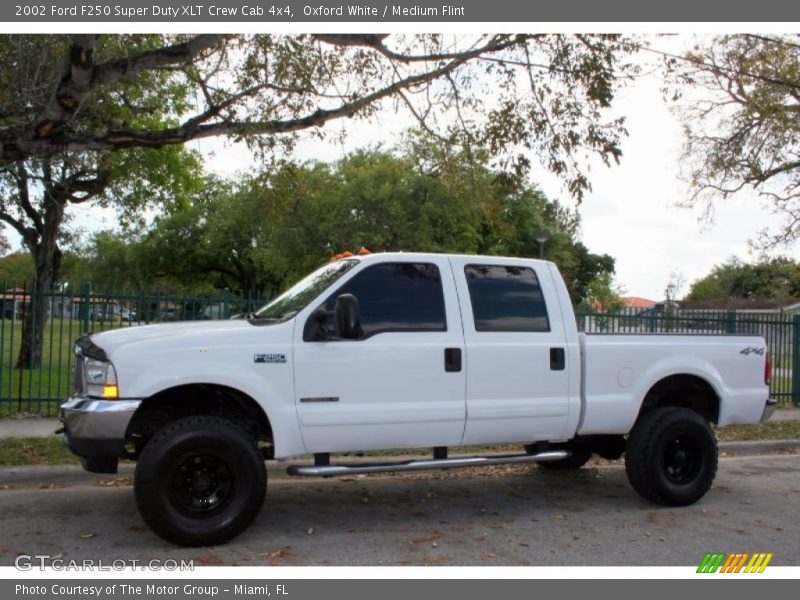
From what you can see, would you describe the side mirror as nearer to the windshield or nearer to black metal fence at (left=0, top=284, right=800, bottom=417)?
the windshield

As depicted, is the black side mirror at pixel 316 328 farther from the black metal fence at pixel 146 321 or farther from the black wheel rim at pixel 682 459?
the black metal fence at pixel 146 321

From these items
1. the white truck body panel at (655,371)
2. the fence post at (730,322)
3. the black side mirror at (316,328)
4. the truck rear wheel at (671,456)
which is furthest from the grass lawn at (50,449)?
the fence post at (730,322)

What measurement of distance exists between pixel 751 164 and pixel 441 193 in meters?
9.54

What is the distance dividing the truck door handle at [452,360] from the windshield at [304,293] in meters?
1.03

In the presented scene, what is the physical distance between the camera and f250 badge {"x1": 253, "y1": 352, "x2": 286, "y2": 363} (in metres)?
5.52

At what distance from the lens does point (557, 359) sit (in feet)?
21.0

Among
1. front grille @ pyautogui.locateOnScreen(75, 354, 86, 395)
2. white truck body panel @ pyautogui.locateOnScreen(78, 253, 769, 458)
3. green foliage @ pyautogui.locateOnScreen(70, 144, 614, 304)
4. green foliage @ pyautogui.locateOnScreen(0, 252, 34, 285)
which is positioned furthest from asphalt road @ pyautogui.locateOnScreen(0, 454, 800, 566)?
green foliage @ pyautogui.locateOnScreen(0, 252, 34, 285)

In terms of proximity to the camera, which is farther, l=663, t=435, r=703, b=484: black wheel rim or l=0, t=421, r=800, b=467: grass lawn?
l=0, t=421, r=800, b=467: grass lawn

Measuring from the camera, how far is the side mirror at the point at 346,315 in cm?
550

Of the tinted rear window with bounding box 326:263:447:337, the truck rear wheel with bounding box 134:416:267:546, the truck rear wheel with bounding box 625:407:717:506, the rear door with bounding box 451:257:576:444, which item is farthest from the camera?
the truck rear wheel with bounding box 625:407:717:506

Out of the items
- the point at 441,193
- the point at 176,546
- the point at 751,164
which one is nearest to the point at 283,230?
the point at 441,193

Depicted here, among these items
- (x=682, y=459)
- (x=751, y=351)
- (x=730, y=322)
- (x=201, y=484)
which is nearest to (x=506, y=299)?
(x=682, y=459)

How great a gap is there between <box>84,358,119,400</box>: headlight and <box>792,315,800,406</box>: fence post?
13200 millimetres

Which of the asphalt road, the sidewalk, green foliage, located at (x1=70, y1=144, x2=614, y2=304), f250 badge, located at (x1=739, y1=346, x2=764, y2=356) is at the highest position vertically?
green foliage, located at (x1=70, y1=144, x2=614, y2=304)
